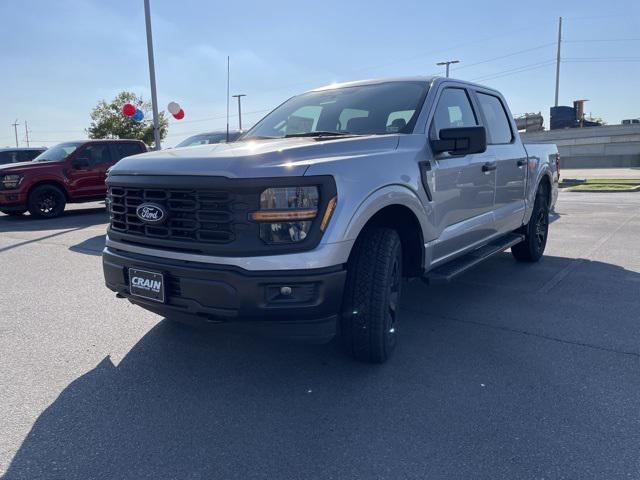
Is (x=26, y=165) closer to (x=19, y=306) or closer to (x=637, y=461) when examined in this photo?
(x=19, y=306)

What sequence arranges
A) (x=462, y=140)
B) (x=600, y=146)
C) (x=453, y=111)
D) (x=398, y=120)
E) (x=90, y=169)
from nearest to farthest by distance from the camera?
(x=462, y=140) < (x=398, y=120) < (x=453, y=111) < (x=90, y=169) < (x=600, y=146)

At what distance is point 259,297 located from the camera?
272cm

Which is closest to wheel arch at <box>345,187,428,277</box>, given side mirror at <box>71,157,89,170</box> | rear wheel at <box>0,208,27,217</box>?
side mirror at <box>71,157,89,170</box>

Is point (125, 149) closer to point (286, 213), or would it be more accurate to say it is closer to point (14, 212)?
point (14, 212)

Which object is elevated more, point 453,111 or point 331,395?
point 453,111

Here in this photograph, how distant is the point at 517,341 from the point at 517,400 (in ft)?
3.11

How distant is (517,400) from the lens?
290cm

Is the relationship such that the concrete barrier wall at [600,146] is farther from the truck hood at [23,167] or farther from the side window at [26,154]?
the truck hood at [23,167]

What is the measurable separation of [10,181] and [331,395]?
10913mm

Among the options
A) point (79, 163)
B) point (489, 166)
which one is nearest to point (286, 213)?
point (489, 166)

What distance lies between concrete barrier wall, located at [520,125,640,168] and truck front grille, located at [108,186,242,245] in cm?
3301

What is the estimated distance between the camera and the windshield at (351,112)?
388cm

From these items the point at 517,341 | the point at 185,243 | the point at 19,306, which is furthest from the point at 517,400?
the point at 19,306

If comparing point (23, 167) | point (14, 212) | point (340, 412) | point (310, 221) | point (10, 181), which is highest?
point (23, 167)
